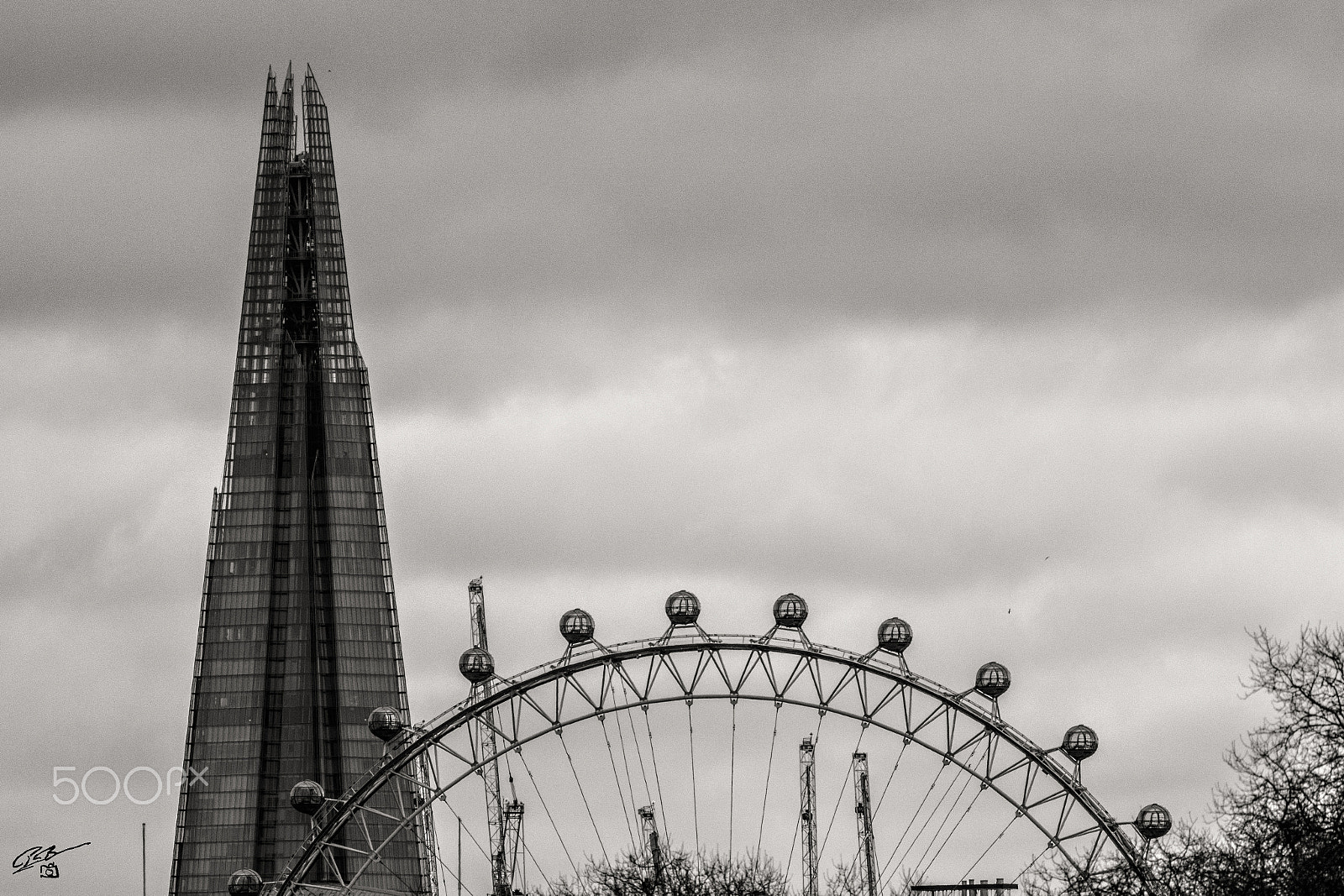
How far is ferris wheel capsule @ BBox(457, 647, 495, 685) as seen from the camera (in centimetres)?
8950

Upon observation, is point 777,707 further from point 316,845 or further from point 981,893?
point 981,893

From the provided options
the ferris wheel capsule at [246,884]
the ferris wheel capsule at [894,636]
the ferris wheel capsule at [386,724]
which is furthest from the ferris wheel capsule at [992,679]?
the ferris wheel capsule at [246,884]

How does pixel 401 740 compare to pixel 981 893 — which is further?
pixel 981 893

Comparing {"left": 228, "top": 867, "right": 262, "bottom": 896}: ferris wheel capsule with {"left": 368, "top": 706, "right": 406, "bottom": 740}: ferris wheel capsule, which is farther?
{"left": 228, "top": 867, "right": 262, "bottom": 896}: ferris wheel capsule

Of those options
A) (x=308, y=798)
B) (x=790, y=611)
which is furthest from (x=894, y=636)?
(x=308, y=798)

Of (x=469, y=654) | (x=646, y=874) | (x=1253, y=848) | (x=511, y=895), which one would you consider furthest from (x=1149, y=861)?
(x=511, y=895)

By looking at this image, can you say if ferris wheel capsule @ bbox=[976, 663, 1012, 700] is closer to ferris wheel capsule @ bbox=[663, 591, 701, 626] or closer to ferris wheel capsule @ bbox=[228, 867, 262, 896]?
ferris wheel capsule @ bbox=[663, 591, 701, 626]

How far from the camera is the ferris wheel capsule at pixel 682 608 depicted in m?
87.1

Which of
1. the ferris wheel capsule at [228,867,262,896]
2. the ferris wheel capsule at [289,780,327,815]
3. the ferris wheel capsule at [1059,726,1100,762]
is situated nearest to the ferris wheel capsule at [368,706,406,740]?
the ferris wheel capsule at [289,780,327,815]

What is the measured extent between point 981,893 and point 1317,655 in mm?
66203

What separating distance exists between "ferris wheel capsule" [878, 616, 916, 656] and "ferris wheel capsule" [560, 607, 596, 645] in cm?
888

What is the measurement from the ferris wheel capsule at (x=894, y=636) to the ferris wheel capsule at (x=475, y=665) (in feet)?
39.9

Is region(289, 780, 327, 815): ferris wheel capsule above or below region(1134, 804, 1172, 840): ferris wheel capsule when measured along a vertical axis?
above

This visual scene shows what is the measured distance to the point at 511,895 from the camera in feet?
453
